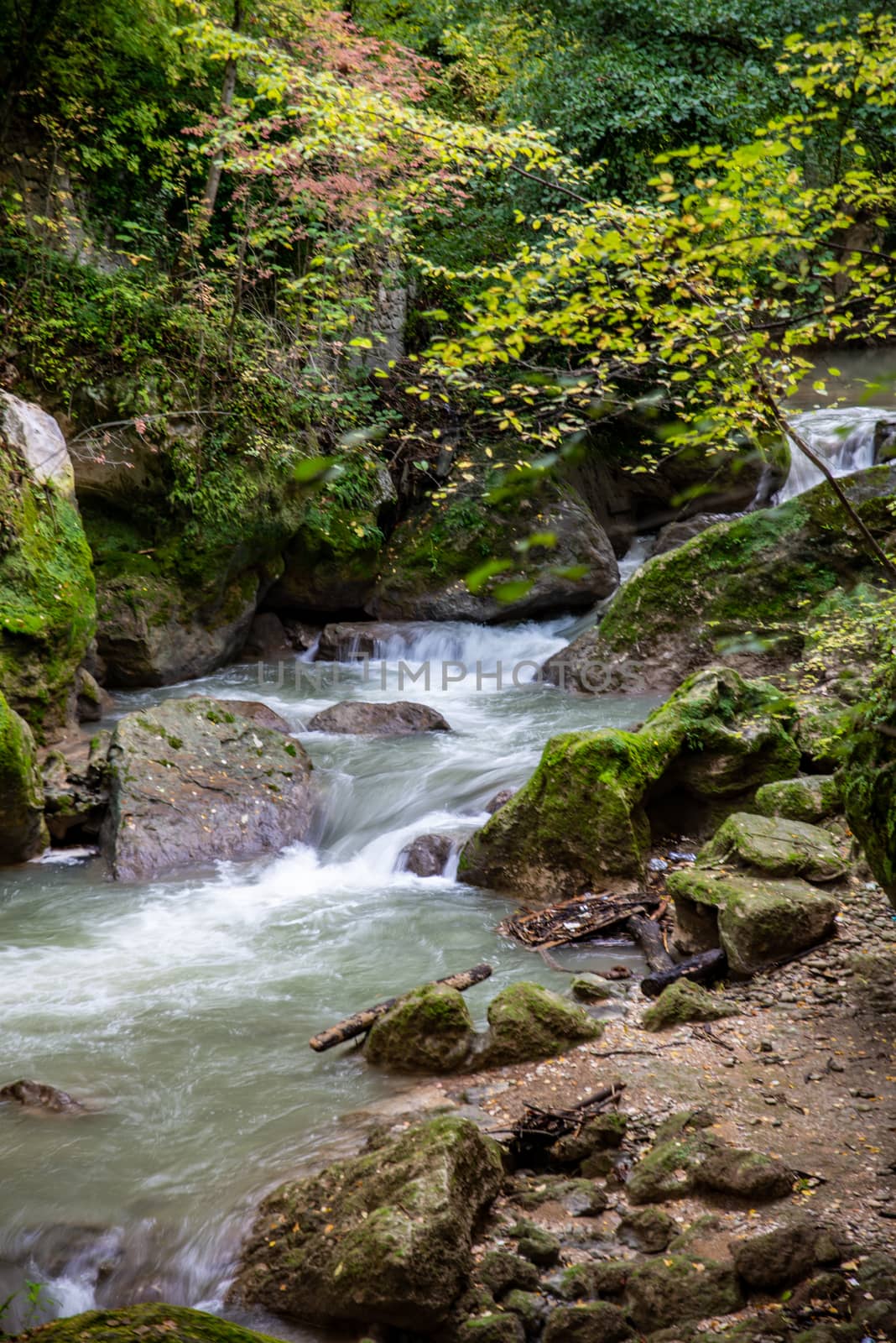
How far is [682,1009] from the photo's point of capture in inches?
179

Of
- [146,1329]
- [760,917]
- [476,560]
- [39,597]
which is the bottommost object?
[146,1329]

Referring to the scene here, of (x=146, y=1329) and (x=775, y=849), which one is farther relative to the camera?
(x=775, y=849)

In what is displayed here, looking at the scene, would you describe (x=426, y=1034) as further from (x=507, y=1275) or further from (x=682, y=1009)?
(x=507, y=1275)

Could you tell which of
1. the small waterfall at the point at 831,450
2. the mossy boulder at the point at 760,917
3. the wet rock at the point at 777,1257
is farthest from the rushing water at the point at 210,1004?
the small waterfall at the point at 831,450

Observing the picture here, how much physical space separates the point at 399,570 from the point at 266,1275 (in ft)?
38.8

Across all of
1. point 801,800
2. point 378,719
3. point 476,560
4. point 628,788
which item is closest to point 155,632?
point 378,719

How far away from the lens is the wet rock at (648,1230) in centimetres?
304

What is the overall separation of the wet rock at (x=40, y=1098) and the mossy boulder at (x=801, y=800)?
4533 millimetres

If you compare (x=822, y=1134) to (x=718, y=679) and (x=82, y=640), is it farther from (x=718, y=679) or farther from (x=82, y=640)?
(x=82, y=640)

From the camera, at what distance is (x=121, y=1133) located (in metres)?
4.10

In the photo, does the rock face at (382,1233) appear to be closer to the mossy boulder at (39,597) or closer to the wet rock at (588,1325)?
the wet rock at (588,1325)

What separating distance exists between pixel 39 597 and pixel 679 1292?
25.7 feet

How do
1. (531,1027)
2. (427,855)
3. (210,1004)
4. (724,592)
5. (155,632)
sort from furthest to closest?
(155,632), (724,592), (427,855), (210,1004), (531,1027)

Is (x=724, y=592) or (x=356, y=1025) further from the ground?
(x=724, y=592)
